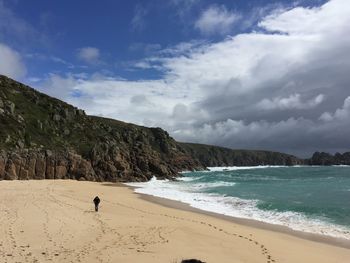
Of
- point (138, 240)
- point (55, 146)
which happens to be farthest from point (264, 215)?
point (55, 146)

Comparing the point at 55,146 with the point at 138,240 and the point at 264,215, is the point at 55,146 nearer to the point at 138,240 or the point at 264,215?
the point at 264,215

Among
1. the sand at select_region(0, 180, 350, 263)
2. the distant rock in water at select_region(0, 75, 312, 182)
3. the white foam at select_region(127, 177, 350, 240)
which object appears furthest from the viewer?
the distant rock in water at select_region(0, 75, 312, 182)

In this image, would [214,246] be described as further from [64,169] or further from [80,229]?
[64,169]

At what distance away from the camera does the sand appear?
15.5m

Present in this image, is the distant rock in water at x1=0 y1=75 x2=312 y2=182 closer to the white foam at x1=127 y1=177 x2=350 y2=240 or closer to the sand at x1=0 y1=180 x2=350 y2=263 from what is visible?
the white foam at x1=127 y1=177 x2=350 y2=240

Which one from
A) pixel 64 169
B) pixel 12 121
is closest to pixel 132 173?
pixel 64 169

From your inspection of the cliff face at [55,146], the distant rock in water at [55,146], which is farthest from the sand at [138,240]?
the distant rock in water at [55,146]

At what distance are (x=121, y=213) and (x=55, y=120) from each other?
5966 cm

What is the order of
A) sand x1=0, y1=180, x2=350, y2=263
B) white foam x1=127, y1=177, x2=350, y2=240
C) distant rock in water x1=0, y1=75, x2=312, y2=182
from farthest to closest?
1. distant rock in water x1=0, y1=75, x2=312, y2=182
2. white foam x1=127, y1=177, x2=350, y2=240
3. sand x1=0, y1=180, x2=350, y2=263

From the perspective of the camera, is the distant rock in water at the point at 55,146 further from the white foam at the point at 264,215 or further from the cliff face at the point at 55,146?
the white foam at the point at 264,215

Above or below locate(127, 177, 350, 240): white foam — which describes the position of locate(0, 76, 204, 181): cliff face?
above

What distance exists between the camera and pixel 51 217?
941 inches

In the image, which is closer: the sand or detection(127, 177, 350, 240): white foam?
the sand

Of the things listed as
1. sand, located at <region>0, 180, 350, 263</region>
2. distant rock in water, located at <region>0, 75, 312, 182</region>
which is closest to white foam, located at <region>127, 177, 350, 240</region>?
sand, located at <region>0, 180, 350, 263</region>
